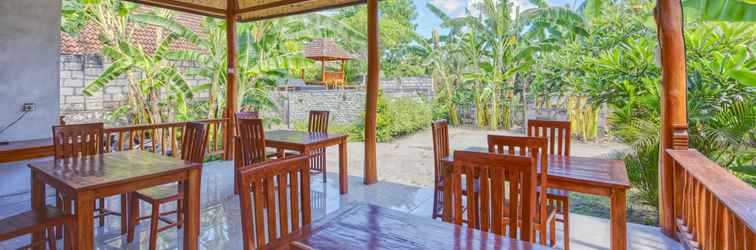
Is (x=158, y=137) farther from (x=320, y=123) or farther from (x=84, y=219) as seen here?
(x=84, y=219)

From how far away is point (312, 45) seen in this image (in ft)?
36.9

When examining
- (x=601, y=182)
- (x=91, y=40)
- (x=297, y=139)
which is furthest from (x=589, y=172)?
(x=91, y=40)

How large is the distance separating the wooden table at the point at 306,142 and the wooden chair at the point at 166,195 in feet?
3.25

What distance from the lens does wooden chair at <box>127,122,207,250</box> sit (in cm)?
253

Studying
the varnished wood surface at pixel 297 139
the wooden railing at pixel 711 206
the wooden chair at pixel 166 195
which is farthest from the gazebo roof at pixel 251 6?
the wooden railing at pixel 711 206

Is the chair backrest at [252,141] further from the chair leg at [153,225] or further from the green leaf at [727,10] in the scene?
the green leaf at [727,10]

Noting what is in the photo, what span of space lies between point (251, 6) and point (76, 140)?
302 cm

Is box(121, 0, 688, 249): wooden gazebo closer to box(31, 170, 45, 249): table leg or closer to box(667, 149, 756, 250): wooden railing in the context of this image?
box(667, 149, 756, 250): wooden railing

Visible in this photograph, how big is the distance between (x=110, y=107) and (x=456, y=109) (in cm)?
685

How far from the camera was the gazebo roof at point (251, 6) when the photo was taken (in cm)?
466

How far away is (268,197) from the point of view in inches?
58.4

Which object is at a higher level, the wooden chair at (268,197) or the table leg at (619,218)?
the wooden chair at (268,197)

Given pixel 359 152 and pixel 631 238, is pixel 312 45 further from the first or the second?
pixel 631 238

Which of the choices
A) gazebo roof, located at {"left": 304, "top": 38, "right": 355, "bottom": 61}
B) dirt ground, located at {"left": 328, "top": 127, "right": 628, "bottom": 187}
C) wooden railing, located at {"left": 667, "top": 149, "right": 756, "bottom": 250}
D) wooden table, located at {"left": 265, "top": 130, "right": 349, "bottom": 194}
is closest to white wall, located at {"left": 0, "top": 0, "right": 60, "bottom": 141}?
wooden table, located at {"left": 265, "top": 130, "right": 349, "bottom": 194}
